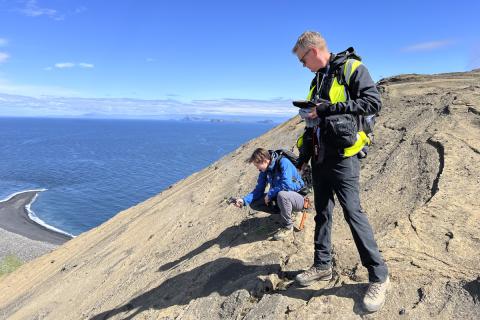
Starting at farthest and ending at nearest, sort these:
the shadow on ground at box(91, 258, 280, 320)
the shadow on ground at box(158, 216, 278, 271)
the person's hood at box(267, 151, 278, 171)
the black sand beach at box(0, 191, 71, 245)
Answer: the black sand beach at box(0, 191, 71, 245), the shadow on ground at box(158, 216, 278, 271), the person's hood at box(267, 151, 278, 171), the shadow on ground at box(91, 258, 280, 320)

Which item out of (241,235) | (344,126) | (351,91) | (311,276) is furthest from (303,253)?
(351,91)

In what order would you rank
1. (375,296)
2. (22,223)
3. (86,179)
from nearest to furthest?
(375,296) < (22,223) < (86,179)

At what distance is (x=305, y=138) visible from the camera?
5012 mm

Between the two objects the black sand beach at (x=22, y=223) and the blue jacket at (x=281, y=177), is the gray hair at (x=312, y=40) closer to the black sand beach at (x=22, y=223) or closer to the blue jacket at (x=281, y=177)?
the blue jacket at (x=281, y=177)

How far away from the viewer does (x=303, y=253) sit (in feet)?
20.6

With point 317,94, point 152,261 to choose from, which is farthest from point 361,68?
point 152,261

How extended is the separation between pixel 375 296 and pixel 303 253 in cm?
184

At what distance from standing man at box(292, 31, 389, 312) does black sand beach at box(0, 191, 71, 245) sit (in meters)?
38.4

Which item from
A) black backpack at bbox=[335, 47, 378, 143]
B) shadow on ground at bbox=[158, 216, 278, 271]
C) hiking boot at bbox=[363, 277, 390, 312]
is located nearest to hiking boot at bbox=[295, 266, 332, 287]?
hiking boot at bbox=[363, 277, 390, 312]

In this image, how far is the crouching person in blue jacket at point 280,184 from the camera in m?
6.66

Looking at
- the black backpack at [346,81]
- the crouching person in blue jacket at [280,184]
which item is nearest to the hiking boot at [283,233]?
the crouching person in blue jacket at [280,184]

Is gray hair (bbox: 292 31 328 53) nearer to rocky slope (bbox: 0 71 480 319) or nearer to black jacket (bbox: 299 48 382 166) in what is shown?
black jacket (bbox: 299 48 382 166)

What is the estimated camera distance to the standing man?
4.27 meters

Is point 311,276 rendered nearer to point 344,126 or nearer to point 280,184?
point 280,184
